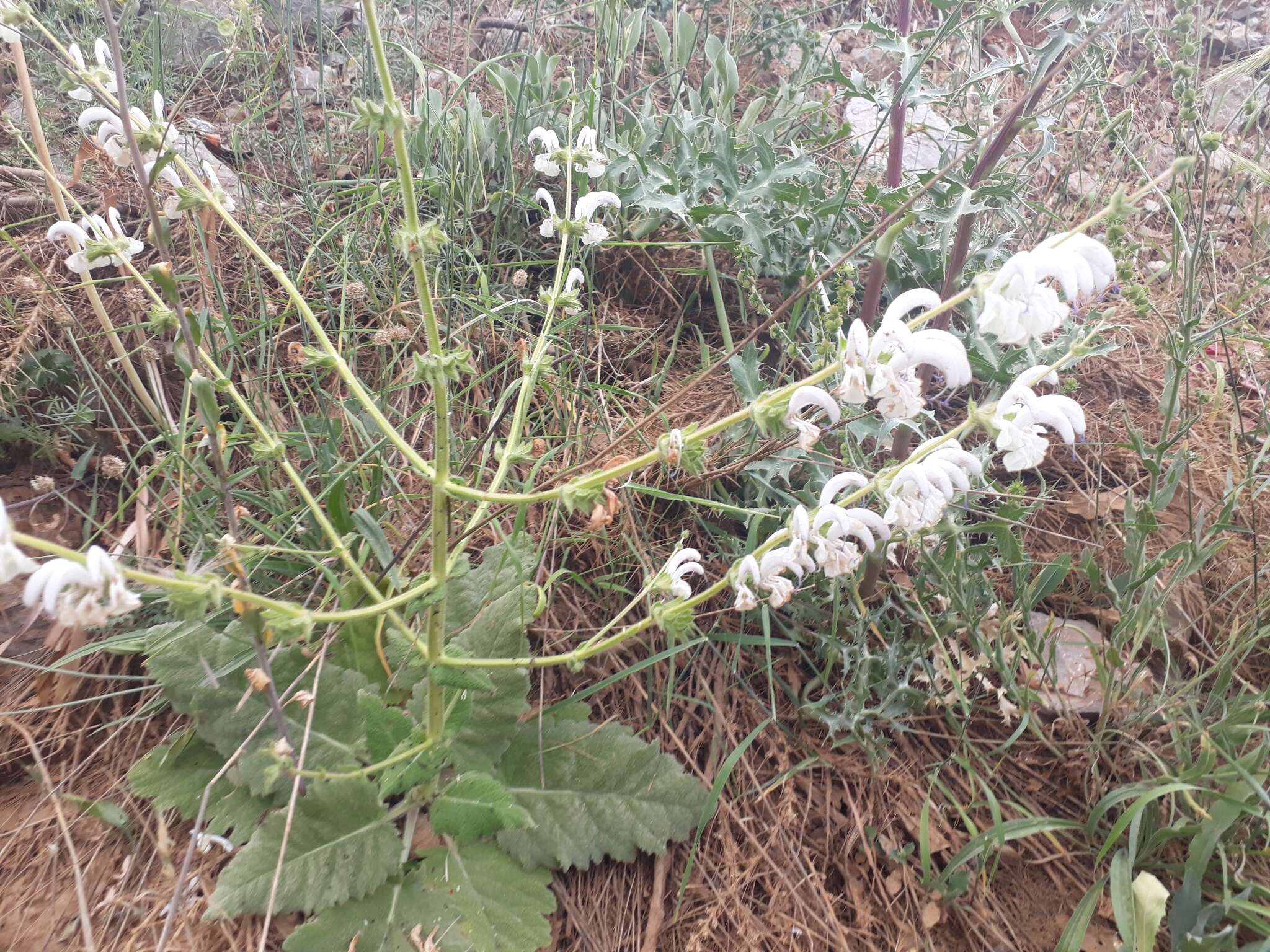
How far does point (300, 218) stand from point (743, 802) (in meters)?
2.13

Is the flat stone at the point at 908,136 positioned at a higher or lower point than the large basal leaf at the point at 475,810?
higher

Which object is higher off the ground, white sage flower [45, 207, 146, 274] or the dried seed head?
white sage flower [45, 207, 146, 274]

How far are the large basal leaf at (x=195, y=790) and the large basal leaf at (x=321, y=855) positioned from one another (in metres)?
0.09

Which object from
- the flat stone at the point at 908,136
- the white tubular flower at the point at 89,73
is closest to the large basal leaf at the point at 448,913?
the white tubular flower at the point at 89,73

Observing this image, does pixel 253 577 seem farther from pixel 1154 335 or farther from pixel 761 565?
pixel 1154 335

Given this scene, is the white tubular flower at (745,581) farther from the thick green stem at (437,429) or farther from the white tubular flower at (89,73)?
the white tubular flower at (89,73)

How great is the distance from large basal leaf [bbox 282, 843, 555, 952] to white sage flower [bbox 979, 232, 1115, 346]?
1.18 meters

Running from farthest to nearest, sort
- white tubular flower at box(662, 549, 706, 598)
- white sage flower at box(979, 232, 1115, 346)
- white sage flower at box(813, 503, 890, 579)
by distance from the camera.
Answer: white tubular flower at box(662, 549, 706, 598) → white sage flower at box(813, 503, 890, 579) → white sage flower at box(979, 232, 1115, 346)

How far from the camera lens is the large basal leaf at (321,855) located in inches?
52.7

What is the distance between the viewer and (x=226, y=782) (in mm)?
1514

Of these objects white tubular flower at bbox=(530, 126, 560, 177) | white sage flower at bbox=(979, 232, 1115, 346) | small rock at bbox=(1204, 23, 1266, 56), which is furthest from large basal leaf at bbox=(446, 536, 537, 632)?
small rock at bbox=(1204, 23, 1266, 56)

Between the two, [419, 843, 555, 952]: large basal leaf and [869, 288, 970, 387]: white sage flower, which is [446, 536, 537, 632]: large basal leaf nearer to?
[419, 843, 555, 952]: large basal leaf

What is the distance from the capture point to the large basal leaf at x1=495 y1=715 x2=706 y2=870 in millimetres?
1491

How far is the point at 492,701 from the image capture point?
1.55 metres
